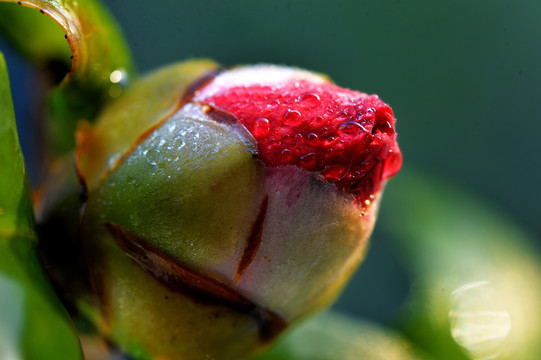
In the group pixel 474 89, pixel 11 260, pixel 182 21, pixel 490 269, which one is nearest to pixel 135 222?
pixel 11 260

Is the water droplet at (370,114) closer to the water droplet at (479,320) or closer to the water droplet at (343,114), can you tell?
the water droplet at (343,114)

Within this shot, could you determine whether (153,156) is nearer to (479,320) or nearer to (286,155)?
(286,155)

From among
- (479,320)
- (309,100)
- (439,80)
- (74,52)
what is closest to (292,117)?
(309,100)

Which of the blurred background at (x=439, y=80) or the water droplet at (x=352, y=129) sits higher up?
the blurred background at (x=439, y=80)

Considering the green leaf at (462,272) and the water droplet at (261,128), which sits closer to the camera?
the water droplet at (261,128)

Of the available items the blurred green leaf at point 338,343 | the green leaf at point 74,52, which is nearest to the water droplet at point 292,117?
the green leaf at point 74,52

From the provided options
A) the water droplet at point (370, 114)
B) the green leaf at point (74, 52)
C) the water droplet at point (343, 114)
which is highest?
the water droplet at point (370, 114)

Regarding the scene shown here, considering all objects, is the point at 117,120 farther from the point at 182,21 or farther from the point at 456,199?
the point at 456,199
